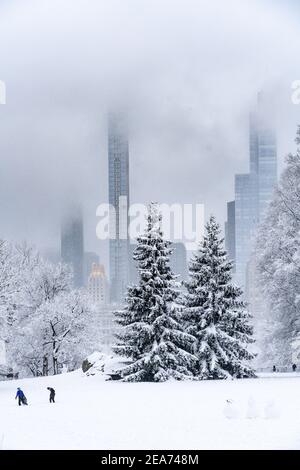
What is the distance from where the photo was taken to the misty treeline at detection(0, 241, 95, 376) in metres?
44.1

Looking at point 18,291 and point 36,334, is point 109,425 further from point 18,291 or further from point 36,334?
point 36,334

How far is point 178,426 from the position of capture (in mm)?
18641

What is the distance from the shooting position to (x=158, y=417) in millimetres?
20344

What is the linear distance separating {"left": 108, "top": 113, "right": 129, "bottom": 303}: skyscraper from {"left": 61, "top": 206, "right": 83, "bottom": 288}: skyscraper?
7972 millimetres

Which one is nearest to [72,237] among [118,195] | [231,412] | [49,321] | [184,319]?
[118,195]

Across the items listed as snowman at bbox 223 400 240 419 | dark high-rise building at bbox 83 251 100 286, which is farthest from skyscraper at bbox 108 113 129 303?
snowman at bbox 223 400 240 419

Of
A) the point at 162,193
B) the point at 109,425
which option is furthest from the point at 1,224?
the point at 109,425

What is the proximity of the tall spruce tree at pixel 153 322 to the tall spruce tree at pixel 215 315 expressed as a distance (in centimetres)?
70

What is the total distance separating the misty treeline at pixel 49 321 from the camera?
145 feet

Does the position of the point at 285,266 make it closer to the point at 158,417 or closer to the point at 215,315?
the point at 215,315

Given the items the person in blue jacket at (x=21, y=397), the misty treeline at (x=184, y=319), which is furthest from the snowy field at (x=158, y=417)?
the misty treeline at (x=184, y=319)

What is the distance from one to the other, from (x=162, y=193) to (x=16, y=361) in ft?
219

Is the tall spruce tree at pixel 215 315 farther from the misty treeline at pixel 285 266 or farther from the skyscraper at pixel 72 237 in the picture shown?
the skyscraper at pixel 72 237

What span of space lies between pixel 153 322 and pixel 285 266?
668 cm
